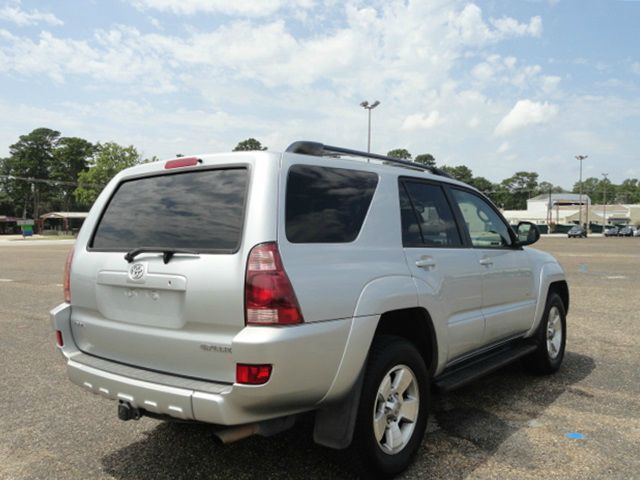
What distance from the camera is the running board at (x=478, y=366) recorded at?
3.55 m

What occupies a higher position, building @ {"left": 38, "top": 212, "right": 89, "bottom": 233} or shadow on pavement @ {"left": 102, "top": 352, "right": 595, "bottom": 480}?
building @ {"left": 38, "top": 212, "right": 89, "bottom": 233}

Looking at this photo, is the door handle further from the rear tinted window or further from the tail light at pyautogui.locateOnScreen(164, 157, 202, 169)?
the tail light at pyautogui.locateOnScreen(164, 157, 202, 169)

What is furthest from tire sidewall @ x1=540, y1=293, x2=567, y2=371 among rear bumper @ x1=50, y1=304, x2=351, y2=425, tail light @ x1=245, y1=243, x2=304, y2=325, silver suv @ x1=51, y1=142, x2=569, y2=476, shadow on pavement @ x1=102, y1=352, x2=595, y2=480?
tail light @ x1=245, y1=243, x2=304, y2=325

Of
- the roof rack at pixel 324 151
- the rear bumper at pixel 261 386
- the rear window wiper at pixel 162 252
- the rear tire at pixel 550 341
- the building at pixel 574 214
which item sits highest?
the building at pixel 574 214

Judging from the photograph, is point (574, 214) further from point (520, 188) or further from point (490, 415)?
point (490, 415)

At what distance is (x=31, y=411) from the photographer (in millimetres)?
4262

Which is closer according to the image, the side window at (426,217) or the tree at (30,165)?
the side window at (426,217)

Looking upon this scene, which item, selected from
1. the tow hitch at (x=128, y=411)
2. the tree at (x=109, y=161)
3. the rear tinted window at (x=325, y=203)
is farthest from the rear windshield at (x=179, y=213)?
the tree at (x=109, y=161)

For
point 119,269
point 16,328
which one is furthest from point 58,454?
point 16,328

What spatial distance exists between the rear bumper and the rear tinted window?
49 cm

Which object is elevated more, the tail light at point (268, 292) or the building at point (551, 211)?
the building at point (551, 211)

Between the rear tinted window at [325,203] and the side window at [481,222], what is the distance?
1283mm

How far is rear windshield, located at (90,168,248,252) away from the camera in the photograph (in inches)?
108

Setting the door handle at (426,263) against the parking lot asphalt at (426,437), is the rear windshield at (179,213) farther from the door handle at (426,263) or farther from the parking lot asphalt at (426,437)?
the parking lot asphalt at (426,437)
